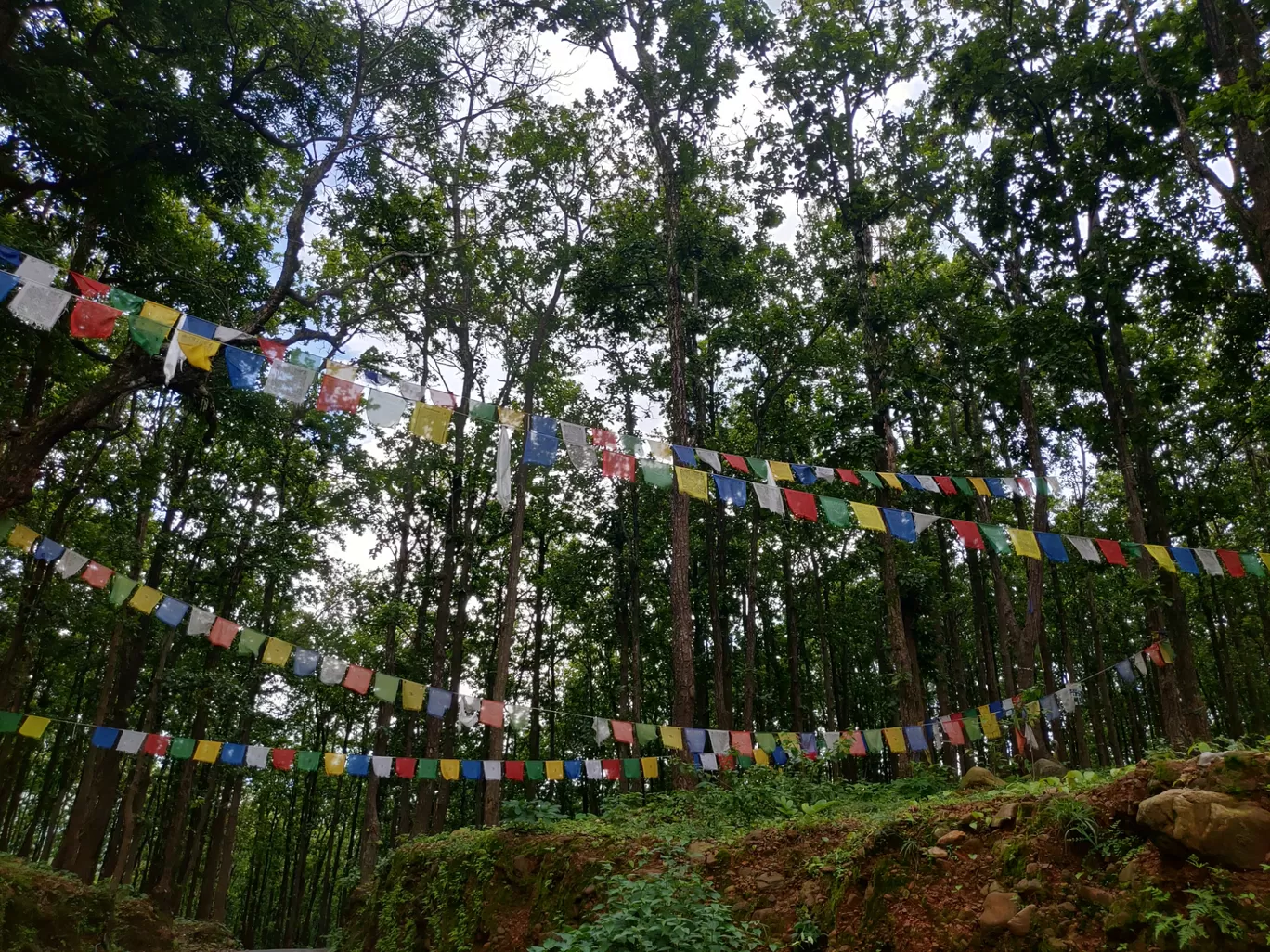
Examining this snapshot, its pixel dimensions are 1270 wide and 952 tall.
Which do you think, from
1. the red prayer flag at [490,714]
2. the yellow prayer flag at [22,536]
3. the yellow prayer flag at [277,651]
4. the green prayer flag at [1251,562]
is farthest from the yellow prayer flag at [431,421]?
the green prayer flag at [1251,562]

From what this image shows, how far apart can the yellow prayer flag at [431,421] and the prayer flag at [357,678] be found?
3797mm

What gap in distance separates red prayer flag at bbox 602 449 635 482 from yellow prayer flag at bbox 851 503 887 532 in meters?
2.82

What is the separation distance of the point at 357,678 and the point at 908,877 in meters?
7.42

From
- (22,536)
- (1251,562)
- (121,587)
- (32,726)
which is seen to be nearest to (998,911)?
(1251,562)

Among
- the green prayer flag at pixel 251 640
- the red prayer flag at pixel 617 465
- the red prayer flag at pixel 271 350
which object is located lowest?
the green prayer flag at pixel 251 640

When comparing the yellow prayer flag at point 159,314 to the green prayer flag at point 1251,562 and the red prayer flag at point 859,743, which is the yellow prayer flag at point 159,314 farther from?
the green prayer flag at point 1251,562

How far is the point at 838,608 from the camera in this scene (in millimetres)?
24156

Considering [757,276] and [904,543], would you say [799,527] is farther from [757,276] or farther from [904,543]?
[757,276]

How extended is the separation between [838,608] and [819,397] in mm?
8402

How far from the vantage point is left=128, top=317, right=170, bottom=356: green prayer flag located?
717 cm

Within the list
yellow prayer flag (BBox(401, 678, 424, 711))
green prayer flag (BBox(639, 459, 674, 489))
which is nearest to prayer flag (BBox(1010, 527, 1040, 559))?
green prayer flag (BBox(639, 459, 674, 489))

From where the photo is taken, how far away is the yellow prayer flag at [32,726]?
9938 mm

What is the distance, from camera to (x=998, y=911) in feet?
14.4

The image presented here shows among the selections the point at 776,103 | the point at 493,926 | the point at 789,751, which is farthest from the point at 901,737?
the point at 776,103
